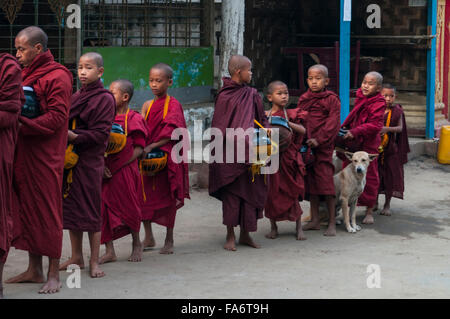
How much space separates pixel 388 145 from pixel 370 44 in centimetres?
546

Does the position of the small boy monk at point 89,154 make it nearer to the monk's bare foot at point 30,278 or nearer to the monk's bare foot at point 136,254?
the monk's bare foot at point 30,278

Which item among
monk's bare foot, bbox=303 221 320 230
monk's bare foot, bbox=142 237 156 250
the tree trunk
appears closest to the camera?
monk's bare foot, bbox=142 237 156 250

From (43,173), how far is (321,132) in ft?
10.8

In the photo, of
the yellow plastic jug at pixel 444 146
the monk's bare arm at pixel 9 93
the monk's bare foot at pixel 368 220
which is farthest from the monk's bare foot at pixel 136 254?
the yellow plastic jug at pixel 444 146

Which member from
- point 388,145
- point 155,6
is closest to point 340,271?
point 388,145

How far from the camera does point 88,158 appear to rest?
18.7ft

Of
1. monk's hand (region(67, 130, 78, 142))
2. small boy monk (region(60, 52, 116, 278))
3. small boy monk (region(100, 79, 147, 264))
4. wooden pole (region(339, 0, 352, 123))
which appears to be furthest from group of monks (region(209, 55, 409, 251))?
wooden pole (region(339, 0, 352, 123))

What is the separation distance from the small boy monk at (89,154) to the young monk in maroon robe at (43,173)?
295 millimetres

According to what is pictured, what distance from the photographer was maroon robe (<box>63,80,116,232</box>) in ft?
18.5

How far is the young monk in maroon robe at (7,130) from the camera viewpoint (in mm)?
4879

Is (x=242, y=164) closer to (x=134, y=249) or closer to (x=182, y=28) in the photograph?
(x=134, y=249)

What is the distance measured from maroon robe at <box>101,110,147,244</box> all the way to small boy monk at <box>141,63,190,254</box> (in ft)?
1.14

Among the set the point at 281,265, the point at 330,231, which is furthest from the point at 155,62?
the point at 281,265

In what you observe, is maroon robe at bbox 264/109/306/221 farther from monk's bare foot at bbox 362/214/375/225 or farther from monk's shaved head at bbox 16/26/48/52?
monk's shaved head at bbox 16/26/48/52
